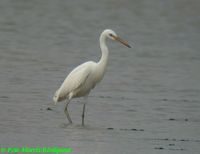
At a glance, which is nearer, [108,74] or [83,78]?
[83,78]

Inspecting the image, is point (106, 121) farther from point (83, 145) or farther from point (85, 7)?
point (85, 7)

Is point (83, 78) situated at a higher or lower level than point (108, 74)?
higher

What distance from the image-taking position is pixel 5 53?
811 inches

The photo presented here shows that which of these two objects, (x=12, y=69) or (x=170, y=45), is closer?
(x=12, y=69)

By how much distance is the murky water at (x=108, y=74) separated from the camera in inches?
469

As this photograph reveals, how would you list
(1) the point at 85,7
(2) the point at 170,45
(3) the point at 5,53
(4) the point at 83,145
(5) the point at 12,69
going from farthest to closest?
(1) the point at 85,7, (2) the point at 170,45, (3) the point at 5,53, (5) the point at 12,69, (4) the point at 83,145

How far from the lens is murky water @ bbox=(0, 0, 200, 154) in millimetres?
11906

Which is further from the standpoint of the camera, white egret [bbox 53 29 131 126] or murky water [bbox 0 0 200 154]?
white egret [bbox 53 29 131 126]

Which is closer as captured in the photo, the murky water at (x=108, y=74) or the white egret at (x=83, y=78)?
the murky water at (x=108, y=74)

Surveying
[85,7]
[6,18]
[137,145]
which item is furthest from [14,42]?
[137,145]

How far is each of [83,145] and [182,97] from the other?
5.20 m

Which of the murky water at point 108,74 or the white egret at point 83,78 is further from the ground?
the white egret at point 83,78

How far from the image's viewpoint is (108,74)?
18328 millimetres

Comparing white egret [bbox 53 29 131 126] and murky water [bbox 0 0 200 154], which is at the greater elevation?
white egret [bbox 53 29 131 126]
